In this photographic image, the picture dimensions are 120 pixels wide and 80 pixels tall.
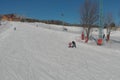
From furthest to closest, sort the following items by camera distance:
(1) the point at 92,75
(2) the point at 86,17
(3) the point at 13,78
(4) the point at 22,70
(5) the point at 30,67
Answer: (2) the point at 86,17 → (5) the point at 30,67 → (4) the point at 22,70 → (1) the point at 92,75 → (3) the point at 13,78

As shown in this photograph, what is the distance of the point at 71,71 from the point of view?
11.3 metres

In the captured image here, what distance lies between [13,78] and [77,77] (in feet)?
10.6

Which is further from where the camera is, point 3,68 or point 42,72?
point 3,68

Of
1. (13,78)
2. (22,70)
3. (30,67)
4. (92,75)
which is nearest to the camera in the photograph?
(13,78)

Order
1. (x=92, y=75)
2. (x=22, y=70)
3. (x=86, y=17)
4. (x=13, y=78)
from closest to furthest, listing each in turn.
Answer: (x=13, y=78), (x=92, y=75), (x=22, y=70), (x=86, y=17)

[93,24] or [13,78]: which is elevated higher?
[93,24]

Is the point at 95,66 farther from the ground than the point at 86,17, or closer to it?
closer to it

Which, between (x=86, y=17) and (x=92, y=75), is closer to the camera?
(x=92, y=75)

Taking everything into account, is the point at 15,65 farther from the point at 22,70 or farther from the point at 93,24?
the point at 93,24

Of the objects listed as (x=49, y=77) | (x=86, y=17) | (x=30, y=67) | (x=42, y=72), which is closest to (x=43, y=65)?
(x=30, y=67)

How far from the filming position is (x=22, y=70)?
1128cm

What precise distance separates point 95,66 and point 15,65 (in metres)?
5.23

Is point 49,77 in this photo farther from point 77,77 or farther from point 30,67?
point 30,67

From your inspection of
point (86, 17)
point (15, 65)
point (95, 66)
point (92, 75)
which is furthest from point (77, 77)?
point (86, 17)
